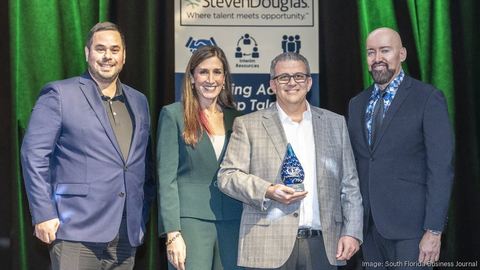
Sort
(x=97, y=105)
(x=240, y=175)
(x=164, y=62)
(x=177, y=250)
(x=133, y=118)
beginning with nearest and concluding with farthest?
(x=240, y=175) < (x=177, y=250) < (x=97, y=105) < (x=133, y=118) < (x=164, y=62)

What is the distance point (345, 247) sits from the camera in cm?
282

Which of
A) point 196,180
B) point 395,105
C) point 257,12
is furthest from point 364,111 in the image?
point 257,12

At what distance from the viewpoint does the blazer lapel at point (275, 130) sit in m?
2.86

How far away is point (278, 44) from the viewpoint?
4.70 m

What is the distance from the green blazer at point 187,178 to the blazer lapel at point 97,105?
0.24 metres

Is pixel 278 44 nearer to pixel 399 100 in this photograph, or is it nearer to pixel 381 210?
pixel 399 100

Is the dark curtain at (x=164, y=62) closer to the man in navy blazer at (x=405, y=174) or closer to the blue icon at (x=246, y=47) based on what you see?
the blue icon at (x=246, y=47)

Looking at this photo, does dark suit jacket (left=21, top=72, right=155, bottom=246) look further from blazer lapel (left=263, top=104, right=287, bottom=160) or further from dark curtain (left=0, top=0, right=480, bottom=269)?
dark curtain (left=0, top=0, right=480, bottom=269)

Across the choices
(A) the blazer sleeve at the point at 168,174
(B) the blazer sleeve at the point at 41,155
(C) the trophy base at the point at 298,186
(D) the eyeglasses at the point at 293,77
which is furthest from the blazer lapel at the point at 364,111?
(B) the blazer sleeve at the point at 41,155

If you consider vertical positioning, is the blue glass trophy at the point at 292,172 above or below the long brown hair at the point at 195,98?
below

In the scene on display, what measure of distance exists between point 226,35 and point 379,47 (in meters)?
1.66

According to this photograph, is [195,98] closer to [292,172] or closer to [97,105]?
[97,105]

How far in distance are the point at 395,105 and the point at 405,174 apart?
14.6 inches

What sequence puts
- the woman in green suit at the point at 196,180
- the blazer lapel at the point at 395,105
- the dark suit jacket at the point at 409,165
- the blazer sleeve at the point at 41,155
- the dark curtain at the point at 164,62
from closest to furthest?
the blazer sleeve at the point at 41,155 → the woman in green suit at the point at 196,180 → the dark suit jacket at the point at 409,165 → the blazer lapel at the point at 395,105 → the dark curtain at the point at 164,62
